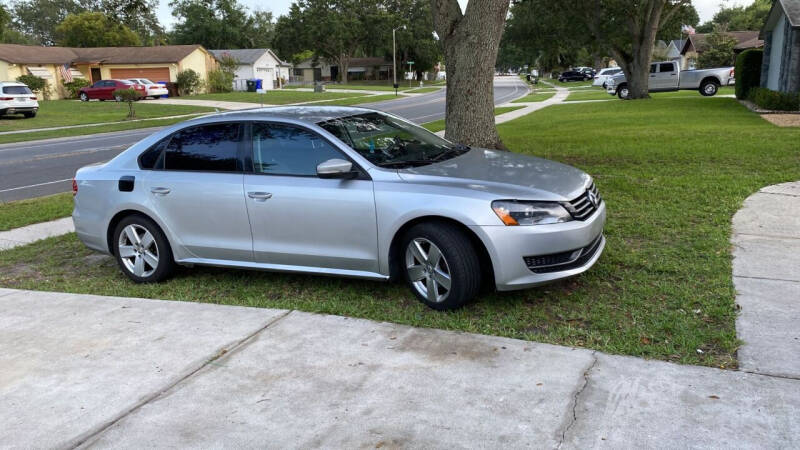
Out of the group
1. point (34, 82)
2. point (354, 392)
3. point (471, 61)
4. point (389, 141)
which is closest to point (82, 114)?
point (34, 82)

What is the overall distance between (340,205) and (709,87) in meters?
32.0

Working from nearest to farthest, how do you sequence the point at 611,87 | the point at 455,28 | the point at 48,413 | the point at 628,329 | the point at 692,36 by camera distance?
the point at 48,413 < the point at 628,329 < the point at 455,28 < the point at 611,87 < the point at 692,36

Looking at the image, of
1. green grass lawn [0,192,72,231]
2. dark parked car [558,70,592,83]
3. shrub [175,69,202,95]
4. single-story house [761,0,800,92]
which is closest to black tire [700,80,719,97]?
single-story house [761,0,800,92]

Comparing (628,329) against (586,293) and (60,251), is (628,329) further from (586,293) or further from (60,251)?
(60,251)

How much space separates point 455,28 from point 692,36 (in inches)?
2776

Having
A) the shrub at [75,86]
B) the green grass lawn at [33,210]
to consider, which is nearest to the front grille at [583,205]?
the green grass lawn at [33,210]

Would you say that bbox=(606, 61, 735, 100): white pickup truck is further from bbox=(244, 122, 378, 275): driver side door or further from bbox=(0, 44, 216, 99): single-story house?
bbox=(0, 44, 216, 99): single-story house

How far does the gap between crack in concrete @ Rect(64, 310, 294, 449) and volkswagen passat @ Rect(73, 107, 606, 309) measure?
83cm

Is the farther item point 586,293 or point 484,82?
Answer: point 484,82

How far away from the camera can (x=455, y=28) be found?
1062 cm

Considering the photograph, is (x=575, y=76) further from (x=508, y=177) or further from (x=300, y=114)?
(x=508, y=177)

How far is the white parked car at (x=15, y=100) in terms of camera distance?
101ft

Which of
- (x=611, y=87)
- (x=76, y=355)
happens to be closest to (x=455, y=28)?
(x=76, y=355)

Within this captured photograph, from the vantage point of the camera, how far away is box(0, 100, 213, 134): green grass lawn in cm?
2862
